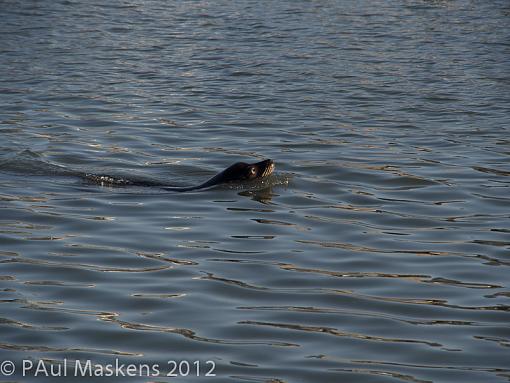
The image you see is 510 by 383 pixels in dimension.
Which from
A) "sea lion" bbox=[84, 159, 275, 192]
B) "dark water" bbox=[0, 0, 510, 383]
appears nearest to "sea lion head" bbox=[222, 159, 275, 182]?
"sea lion" bbox=[84, 159, 275, 192]

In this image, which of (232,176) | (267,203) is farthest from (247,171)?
(267,203)

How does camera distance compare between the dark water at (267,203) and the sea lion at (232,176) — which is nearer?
the dark water at (267,203)

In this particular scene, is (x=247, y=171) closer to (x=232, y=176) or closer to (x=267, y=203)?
(x=232, y=176)

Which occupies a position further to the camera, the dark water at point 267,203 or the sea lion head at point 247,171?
the sea lion head at point 247,171

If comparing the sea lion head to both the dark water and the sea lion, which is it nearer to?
the sea lion

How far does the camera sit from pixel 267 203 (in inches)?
410

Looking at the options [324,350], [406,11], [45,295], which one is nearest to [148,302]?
[45,295]

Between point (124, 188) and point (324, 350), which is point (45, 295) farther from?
point (124, 188)

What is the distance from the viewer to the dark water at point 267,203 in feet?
21.6

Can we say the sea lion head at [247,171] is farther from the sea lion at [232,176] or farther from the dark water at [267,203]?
the dark water at [267,203]

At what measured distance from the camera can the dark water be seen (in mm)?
6578

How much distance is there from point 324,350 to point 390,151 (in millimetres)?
6391

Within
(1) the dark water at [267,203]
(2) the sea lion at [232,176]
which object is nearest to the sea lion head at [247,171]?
(2) the sea lion at [232,176]

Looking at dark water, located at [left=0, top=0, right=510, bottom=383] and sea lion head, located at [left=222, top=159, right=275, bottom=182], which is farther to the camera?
sea lion head, located at [left=222, top=159, right=275, bottom=182]
